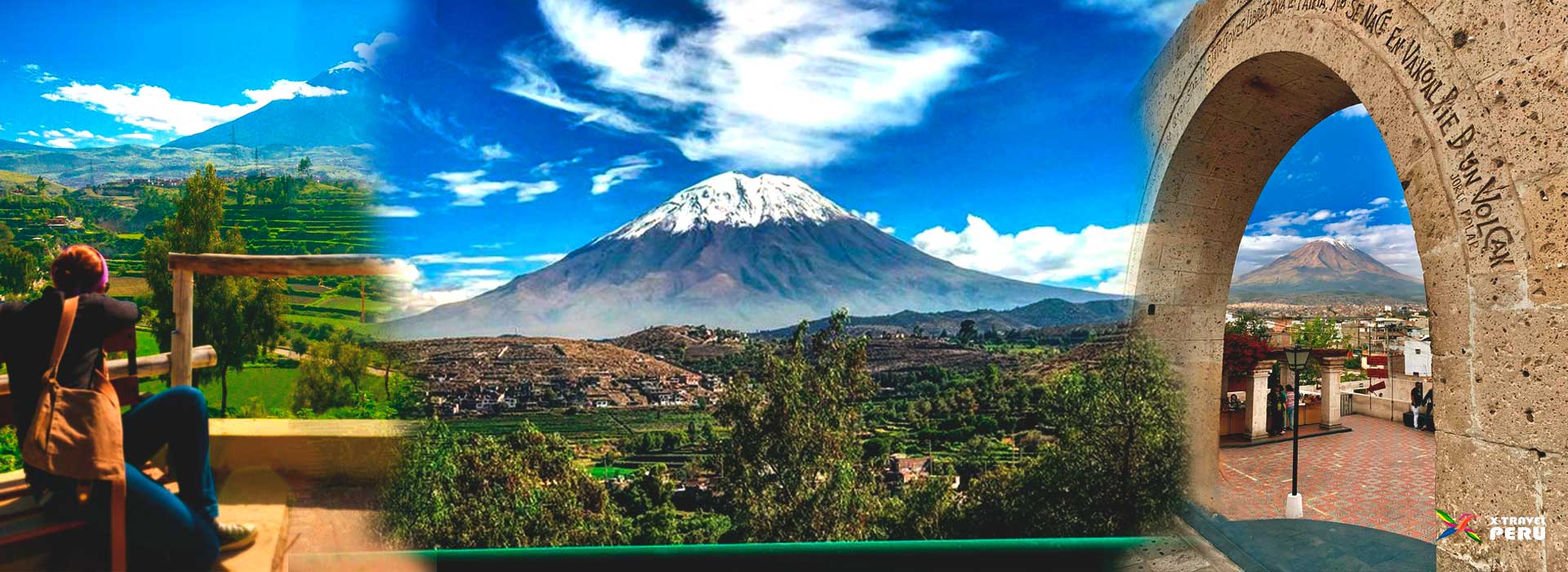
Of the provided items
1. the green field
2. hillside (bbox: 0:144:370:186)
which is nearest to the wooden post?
the green field

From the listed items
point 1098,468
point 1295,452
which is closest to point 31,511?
point 1295,452

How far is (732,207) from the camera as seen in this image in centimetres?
1931

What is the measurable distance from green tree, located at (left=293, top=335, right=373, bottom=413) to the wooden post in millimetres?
16010

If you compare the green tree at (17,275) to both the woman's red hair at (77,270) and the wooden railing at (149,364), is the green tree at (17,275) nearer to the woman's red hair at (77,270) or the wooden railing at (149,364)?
the wooden railing at (149,364)

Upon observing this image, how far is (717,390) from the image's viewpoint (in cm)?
1213

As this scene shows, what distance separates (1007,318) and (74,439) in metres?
16.7

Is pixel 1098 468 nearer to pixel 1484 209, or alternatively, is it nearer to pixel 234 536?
pixel 1484 209

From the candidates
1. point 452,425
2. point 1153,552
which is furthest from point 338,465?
point 452,425

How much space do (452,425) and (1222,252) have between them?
11.5 metres

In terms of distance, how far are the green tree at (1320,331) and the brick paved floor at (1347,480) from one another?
2750 cm

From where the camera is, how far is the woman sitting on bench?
183 centimetres

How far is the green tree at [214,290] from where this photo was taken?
44.6ft

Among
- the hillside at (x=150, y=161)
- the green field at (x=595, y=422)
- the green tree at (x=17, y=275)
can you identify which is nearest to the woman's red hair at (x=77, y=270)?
the green field at (x=595, y=422)

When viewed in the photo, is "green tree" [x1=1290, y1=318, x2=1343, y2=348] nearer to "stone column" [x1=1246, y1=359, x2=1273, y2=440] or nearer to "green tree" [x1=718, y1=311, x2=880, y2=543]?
"stone column" [x1=1246, y1=359, x2=1273, y2=440]
